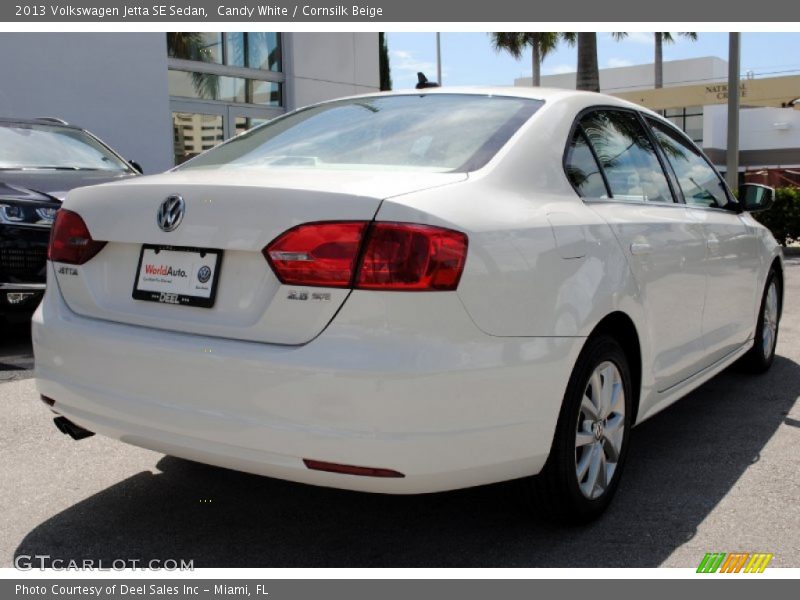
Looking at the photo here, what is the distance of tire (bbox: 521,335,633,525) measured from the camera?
3.14m

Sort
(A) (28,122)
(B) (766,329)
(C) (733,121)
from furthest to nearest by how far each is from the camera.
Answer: (C) (733,121) → (A) (28,122) → (B) (766,329)

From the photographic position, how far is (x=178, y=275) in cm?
292

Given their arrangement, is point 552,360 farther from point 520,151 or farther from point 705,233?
point 705,233

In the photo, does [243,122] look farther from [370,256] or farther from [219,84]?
[370,256]

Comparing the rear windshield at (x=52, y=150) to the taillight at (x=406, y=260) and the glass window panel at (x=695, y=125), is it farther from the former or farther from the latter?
the glass window panel at (x=695, y=125)

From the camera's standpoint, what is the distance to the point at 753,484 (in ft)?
12.8

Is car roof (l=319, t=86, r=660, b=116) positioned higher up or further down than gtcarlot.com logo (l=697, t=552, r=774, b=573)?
higher up

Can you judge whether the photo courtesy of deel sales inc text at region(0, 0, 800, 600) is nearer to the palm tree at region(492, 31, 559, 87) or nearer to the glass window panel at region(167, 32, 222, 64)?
the glass window panel at region(167, 32, 222, 64)

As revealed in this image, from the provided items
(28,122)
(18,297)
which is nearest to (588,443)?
(18,297)

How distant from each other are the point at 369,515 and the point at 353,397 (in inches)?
41.7

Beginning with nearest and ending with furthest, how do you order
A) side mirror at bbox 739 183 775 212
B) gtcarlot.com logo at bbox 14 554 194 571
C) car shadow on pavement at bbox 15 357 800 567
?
gtcarlot.com logo at bbox 14 554 194 571 → car shadow on pavement at bbox 15 357 800 567 → side mirror at bbox 739 183 775 212

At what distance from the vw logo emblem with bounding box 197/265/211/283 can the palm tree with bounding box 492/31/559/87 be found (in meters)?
40.5

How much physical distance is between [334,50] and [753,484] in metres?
15.8

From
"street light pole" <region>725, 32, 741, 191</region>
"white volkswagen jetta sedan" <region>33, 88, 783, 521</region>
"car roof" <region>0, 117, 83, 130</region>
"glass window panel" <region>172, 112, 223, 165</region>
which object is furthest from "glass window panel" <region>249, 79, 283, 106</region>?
"white volkswagen jetta sedan" <region>33, 88, 783, 521</region>
